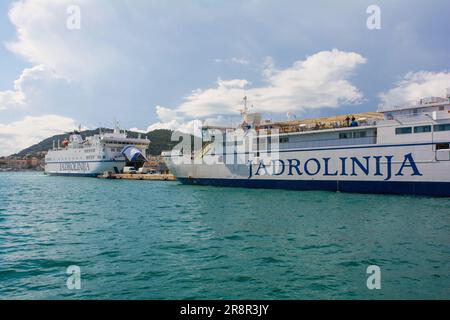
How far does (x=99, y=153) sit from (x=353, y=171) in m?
55.3

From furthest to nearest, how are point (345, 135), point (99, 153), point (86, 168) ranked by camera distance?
point (86, 168) < point (99, 153) < point (345, 135)

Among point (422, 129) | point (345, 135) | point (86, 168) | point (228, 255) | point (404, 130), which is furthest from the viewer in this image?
point (86, 168)

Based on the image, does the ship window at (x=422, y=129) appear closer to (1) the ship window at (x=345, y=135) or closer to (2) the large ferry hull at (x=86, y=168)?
(1) the ship window at (x=345, y=135)

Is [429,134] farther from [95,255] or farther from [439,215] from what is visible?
[95,255]

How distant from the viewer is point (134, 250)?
9922mm

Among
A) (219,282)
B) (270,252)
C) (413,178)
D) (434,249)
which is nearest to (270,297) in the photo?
(219,282)

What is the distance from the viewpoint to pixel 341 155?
28500 mm

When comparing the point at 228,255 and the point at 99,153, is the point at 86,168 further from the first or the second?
the point at 228,255

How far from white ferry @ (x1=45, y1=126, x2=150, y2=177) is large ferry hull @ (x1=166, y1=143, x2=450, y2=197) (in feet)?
127

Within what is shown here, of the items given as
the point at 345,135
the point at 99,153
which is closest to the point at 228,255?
the point at 345,135

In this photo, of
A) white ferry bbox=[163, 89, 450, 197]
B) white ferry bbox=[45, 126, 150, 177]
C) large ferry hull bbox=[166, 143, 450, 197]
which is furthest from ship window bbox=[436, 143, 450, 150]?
white ferry bbox=[45, 126, 150, 177]

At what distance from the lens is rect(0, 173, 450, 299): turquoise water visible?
6.95 m

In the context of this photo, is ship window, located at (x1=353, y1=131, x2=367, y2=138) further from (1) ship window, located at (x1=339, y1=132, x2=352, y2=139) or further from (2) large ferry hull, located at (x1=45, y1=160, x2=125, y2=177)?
(2) large ferry hull, located at (x1=45, y1=160, x2=125, y2=177)

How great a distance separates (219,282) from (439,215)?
13.3m
